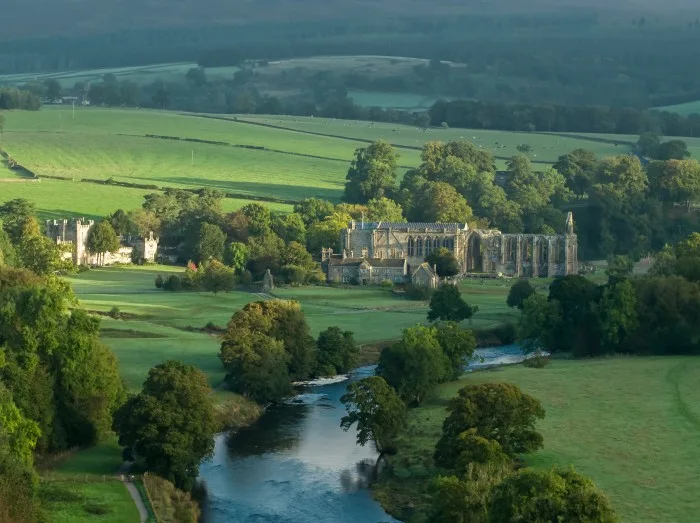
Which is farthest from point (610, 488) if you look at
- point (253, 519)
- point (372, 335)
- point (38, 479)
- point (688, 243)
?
point (688, 243)

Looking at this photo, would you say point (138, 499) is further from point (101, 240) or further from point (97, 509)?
point (101, 240)

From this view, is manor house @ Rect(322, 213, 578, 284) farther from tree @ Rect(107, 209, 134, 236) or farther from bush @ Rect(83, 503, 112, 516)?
bush @ Rect(83, 503, 112, 516)

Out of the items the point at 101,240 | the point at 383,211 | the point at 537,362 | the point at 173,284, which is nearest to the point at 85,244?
the point at 101,240

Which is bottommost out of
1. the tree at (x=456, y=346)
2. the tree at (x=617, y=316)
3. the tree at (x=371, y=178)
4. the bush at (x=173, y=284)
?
the tree at (x=456, y=346)

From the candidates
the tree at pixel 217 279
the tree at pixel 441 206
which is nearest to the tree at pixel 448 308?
the tree at pixel 217 279

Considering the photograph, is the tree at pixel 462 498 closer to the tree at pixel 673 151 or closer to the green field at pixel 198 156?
the green field at pixel 198 156

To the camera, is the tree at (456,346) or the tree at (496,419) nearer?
the tree at (496,419)
